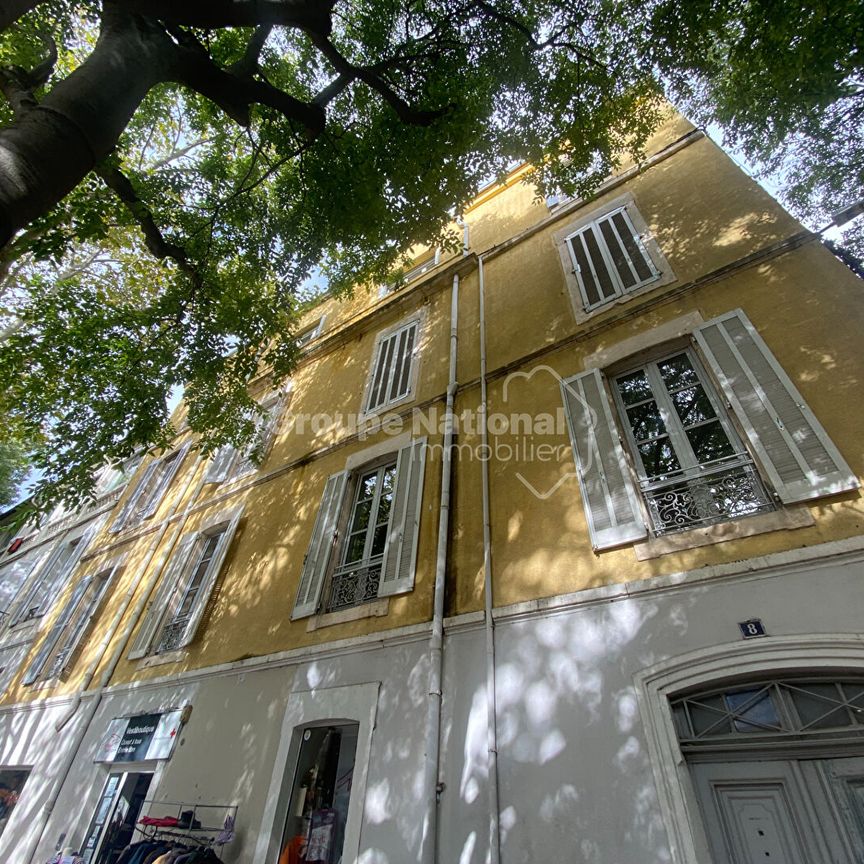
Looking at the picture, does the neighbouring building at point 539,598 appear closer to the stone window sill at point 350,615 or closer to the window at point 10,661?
the stone window sill at point 350,615

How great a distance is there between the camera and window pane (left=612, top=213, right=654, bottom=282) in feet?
19.1

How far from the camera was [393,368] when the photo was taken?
7.98 m

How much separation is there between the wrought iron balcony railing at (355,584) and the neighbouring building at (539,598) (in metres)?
0.03

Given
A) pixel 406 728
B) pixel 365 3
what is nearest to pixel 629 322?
pixel 406 728

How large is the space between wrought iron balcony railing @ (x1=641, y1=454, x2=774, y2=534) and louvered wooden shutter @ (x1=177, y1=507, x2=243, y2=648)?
20.2ft

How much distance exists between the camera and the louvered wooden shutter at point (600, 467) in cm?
395

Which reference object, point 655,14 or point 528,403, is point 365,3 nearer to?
point 655,14

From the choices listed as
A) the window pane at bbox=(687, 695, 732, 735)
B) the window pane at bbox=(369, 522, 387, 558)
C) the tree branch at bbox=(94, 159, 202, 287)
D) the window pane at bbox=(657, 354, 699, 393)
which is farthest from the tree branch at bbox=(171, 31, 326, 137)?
the window pane at bbox=(687, 695, 732, 735)

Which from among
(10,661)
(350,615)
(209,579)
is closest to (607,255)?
(350,615)

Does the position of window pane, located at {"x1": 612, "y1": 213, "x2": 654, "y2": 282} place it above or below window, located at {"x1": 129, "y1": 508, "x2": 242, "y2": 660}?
above

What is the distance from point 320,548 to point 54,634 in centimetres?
730

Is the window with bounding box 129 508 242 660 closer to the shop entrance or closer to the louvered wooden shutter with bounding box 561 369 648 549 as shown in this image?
the shop entrance

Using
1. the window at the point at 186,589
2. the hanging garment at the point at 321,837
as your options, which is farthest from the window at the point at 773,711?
the window at the point at 186,589

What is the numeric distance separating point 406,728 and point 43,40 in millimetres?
8066
